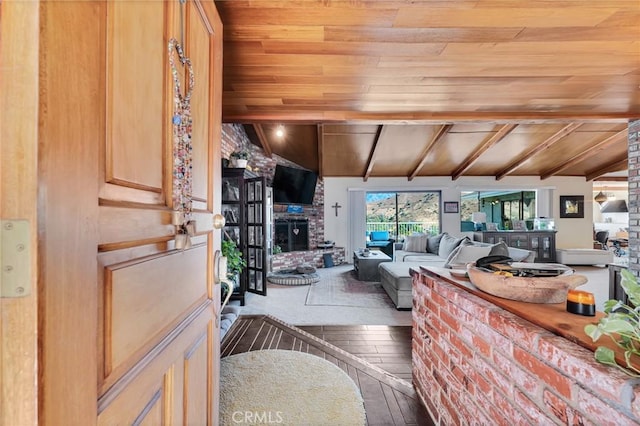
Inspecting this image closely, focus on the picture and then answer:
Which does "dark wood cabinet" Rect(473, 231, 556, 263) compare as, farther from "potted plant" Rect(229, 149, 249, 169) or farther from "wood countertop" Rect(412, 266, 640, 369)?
"wood countertop" Rect(412, 266, 640, 369)

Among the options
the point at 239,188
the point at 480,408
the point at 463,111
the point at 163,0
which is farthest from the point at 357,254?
the point at 163,0

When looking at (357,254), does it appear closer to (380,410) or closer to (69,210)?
(380,410)

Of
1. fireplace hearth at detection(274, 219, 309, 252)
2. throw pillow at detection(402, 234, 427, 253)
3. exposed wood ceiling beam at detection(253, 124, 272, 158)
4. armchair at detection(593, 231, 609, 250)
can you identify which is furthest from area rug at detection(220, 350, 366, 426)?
armchair at detection(593, 231, 609, 250)

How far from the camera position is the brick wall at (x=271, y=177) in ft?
14.0

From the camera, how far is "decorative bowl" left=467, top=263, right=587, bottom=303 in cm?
102

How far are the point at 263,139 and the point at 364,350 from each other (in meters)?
4.02

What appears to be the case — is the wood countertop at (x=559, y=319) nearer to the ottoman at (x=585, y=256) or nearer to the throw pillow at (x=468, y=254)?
the throw pillow at (x=468, y=254)

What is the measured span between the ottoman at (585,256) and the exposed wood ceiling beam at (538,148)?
7.12 feet

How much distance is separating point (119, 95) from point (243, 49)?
111 centimetres

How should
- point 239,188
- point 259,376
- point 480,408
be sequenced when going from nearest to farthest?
point 480,408 → point 259,376 → point 239,188

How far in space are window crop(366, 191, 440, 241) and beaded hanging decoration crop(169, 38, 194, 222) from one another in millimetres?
8479

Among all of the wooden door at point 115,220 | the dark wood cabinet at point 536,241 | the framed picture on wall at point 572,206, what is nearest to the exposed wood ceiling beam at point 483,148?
the dark wood cabinet at point 536,241

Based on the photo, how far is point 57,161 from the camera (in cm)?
38

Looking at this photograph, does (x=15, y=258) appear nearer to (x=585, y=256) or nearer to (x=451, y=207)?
(x=451, y=207)
